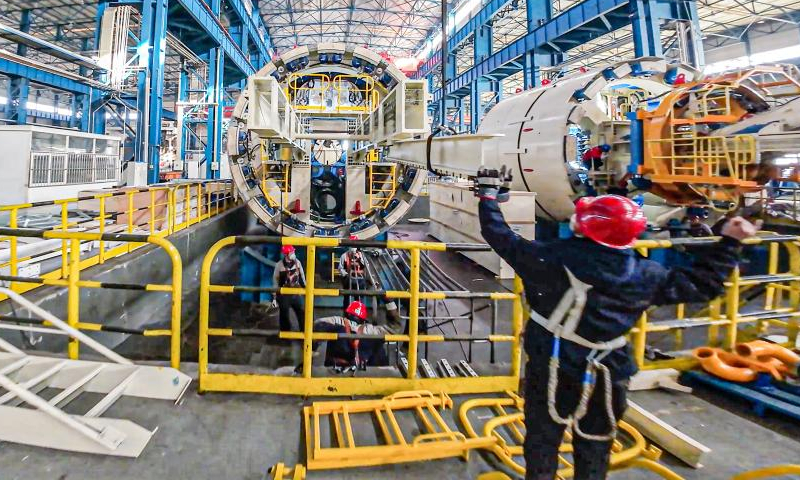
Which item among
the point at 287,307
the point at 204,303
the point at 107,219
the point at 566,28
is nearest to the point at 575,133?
the point at 287,307

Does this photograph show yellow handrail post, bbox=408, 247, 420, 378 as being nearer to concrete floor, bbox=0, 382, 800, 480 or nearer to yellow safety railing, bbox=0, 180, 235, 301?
concrete floor, bbox=0, 382, 800, 480

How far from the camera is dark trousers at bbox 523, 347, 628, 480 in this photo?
1.67m

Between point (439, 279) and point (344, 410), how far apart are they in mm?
3494

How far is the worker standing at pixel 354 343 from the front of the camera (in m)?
3.85

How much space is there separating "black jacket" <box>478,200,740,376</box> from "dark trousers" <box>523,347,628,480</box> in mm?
75

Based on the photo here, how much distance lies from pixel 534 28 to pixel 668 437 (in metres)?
12.2

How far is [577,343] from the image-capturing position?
64.7 inches

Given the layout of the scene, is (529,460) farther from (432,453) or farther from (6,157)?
(6,157)

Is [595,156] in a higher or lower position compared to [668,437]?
higher

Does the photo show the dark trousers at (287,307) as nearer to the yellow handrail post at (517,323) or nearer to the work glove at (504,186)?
the yellow handrail post at (517,323)

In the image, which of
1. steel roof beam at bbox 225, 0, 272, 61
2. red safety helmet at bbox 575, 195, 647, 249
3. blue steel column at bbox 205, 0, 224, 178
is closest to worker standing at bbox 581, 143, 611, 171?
red safety helmet at bbox 575, 195, 647, 249

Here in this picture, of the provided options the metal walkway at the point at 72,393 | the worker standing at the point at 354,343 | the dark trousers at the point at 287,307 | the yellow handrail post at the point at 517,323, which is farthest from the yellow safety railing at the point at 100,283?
the dark trousers at the point at 287,307

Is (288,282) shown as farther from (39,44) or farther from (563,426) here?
(39,44)

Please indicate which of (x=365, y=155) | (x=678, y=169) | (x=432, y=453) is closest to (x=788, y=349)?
(x=678, y=169)
